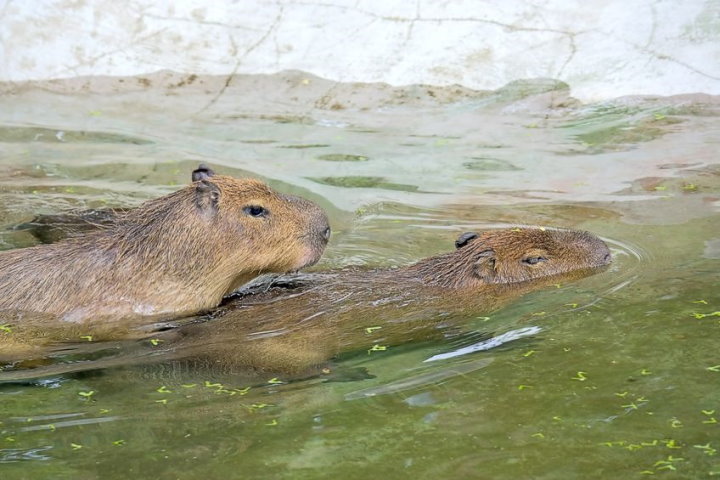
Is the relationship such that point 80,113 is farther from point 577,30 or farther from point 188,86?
point 577,30

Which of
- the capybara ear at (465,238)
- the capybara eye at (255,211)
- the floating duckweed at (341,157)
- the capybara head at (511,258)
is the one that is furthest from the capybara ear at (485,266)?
the floating duckweed at (341,157)

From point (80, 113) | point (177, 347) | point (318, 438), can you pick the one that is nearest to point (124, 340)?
point (177, 347)

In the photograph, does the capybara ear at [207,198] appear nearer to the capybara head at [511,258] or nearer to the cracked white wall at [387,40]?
the capybara head at [511,258]

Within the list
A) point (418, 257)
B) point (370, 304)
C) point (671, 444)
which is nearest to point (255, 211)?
point (370, 304)

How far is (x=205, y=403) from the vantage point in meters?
4.61

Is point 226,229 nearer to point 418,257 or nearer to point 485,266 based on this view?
point 485,266

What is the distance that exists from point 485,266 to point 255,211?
1379 millimetres

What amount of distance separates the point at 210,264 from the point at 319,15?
564cm

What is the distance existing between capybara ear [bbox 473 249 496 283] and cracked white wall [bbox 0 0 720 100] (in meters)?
3.94

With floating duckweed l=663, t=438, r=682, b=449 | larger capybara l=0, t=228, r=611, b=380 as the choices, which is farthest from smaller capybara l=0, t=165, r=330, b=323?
floating duckweed l=663, t=438, r=682, b=449

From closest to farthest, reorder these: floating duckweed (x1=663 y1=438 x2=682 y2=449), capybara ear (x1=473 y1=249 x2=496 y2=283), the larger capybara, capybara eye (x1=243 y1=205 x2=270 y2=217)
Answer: floating duckweed (x1=663 y1=438 x2=682 y2=449), the larger capybara, capybara eye (x1=243 y1=205 x2=270 y2=217), capybara ear (x1=473 y1=249 x2=496 y2=283)

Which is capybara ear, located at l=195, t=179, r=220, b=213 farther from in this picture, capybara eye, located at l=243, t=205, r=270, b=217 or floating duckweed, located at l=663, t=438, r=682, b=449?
floating duckweed, located at l=663, t=438, r=682, b=449

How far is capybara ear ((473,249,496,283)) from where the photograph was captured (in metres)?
6.43

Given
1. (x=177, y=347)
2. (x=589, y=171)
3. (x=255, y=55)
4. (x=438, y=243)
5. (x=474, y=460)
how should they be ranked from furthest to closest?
1. (x=255, y=55)
2. (x=589, y=171)
3. (x=438, y=243)
4. (x=177, y=347)
5. (x=474, y=460)
